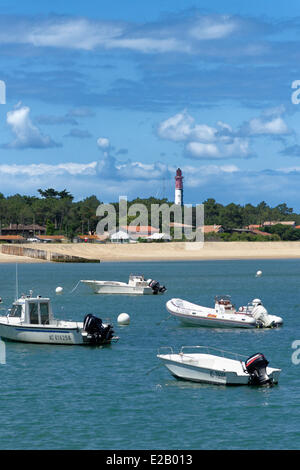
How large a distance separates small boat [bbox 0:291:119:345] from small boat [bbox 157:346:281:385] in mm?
9825

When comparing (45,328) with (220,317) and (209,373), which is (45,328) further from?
(220,317)

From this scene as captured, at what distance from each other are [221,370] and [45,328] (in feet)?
43.0

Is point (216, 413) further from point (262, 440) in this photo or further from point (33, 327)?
point (33, 327)

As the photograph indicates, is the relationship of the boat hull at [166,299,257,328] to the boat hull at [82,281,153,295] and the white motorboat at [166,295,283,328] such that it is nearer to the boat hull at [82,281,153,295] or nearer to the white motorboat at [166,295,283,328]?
the white motorboat at [166,295,283,328]

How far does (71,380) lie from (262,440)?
12.0 metres

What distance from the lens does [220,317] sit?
171ft

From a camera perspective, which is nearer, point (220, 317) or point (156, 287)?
point (220, 317)

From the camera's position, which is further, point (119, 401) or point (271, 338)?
point (271, 338)

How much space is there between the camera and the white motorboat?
170ft

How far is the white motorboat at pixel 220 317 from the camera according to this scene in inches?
2042

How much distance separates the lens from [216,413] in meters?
29.8

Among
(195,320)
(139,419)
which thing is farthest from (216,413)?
(195,320)

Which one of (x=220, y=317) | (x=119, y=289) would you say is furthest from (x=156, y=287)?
(x=220, y=317)
